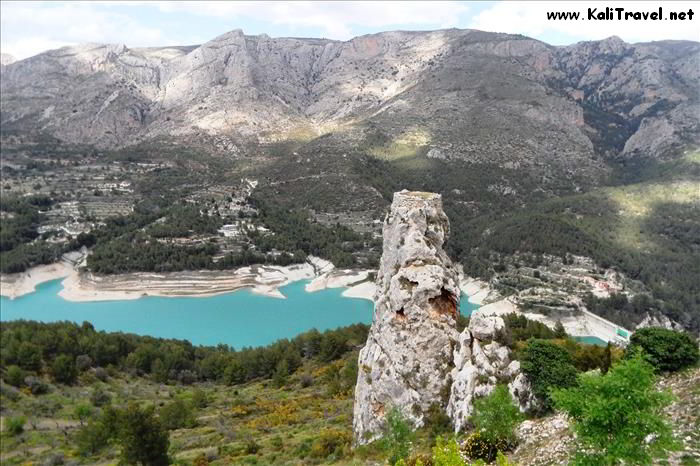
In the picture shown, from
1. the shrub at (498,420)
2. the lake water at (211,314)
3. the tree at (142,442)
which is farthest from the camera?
the lake water at (211,314)

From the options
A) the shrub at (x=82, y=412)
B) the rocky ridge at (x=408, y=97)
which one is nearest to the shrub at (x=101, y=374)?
the shrub at (x=82, y=412)

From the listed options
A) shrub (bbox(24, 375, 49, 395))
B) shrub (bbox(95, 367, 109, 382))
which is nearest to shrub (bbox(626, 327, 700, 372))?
shrub (bbox(24, 375, 49, 395))

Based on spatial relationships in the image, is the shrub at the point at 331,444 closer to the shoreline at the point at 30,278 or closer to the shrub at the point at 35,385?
the shrub at the point at 35,385

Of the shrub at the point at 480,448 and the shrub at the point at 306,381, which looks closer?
the shrub at the point at 480,448

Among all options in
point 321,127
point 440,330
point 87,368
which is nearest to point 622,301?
point 440,330

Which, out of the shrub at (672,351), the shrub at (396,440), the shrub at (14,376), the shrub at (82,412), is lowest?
the shrub at (82,412)
